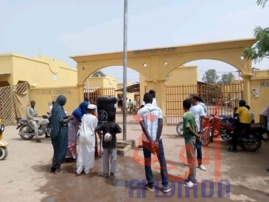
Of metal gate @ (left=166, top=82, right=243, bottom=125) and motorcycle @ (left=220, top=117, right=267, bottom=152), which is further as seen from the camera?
metal gate @ (left=166, top=82, right=243, bottom=125)

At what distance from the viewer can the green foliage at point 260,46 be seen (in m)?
5.96

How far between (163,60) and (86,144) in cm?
926

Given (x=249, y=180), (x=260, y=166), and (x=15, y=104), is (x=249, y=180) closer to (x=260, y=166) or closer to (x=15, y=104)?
(x=260, y=166)

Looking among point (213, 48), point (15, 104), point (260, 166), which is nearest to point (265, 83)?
point (213, 48)

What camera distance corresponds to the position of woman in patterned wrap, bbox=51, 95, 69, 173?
5234 mm

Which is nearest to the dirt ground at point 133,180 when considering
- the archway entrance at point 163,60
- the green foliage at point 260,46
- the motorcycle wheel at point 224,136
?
the motorcycle wheel at point 224,136

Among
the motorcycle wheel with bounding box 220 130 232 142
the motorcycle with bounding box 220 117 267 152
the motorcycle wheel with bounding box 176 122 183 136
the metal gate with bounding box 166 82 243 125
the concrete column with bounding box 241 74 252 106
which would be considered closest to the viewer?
the motorcycle with bounding box 220 117 267 152

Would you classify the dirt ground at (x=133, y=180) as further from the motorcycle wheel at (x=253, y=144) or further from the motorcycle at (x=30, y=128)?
the motorcycle at (x=30, y=128)

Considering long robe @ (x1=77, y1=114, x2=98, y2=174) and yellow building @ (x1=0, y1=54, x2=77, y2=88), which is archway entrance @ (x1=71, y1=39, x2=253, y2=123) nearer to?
yellow building @ (x1=0, y1=54, x2=77, y2=88)

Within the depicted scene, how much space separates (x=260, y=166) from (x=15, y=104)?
46.8 ft

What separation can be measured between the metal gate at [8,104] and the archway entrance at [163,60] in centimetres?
410

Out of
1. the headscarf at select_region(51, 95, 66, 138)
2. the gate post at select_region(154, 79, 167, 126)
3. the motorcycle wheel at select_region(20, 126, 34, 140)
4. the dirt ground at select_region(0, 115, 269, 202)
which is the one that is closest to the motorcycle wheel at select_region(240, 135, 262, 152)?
the dirt ground at select_region(0, 115, 269, 202)

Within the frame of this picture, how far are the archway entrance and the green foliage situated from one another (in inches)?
227

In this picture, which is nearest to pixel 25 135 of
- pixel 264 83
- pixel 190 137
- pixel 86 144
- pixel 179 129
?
pixel 86 144
